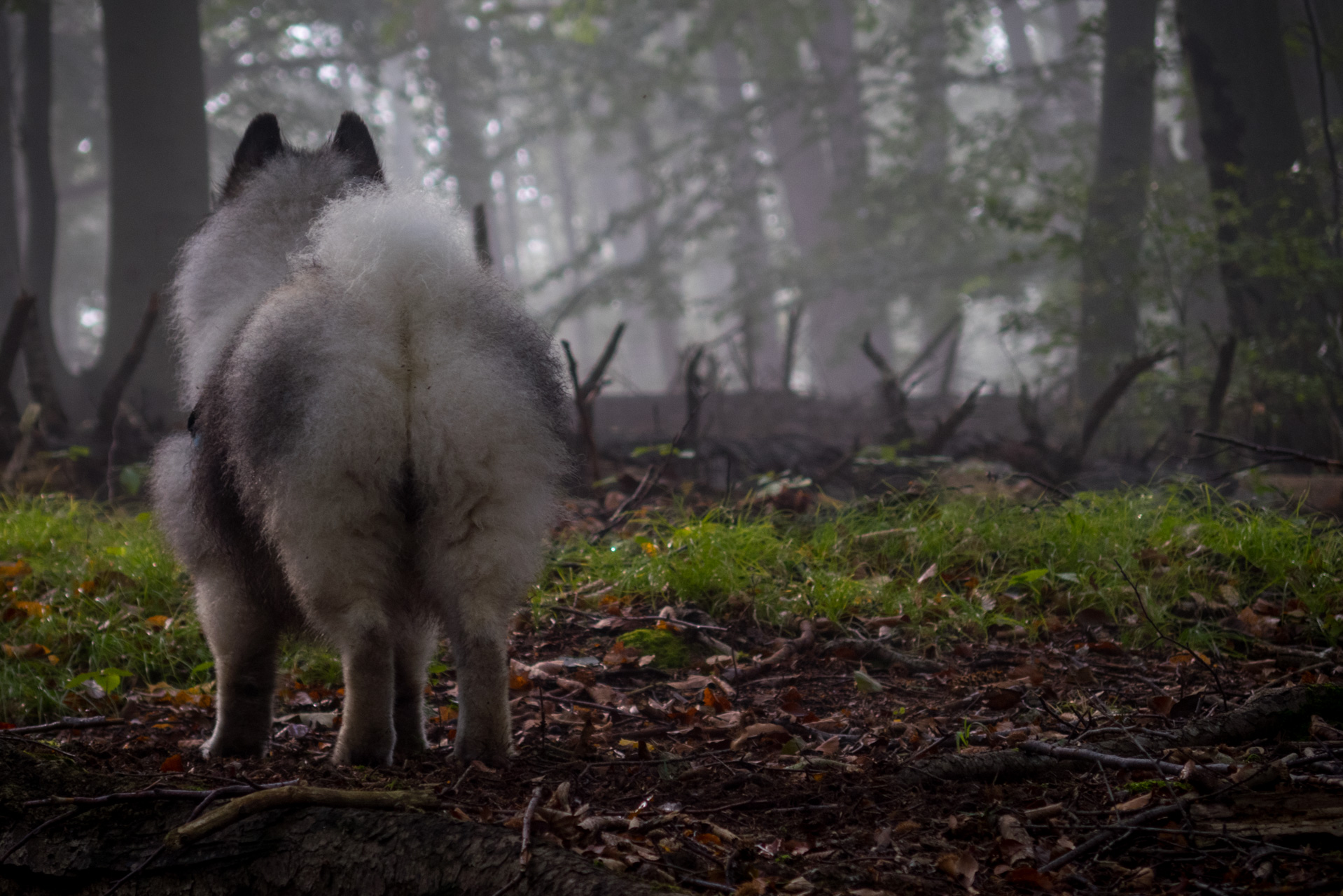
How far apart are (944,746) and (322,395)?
85.6 inches

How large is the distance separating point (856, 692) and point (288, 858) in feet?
7.78

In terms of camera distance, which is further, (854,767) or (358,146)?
(358,146)

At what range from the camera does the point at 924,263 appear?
1783 cm

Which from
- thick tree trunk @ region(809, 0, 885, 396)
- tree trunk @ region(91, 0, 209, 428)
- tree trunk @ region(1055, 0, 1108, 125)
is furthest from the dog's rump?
thick tree trunk @ region(809, 0, 885, 396)

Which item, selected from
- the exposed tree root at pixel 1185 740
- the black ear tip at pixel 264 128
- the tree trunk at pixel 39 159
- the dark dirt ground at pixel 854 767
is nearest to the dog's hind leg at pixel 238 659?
the dark dirt ground at pixel 854 767

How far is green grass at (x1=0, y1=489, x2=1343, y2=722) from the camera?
4.20 m

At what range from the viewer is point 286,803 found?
2035 millimetres

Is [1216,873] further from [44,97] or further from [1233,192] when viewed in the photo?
[44,97]

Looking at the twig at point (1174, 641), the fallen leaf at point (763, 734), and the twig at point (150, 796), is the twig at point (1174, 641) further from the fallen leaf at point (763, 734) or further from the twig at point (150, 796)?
the twig at point (150, 796)

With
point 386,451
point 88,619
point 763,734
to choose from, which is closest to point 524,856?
point 386,451

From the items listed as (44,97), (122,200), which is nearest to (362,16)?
(44,97)

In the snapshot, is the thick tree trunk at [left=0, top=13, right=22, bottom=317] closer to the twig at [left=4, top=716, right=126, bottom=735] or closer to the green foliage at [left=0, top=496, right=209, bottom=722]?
the green foliage at [left=0, top=496, right=209, bottom=722]

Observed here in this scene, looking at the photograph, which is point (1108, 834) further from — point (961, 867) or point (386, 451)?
point (386, 451)

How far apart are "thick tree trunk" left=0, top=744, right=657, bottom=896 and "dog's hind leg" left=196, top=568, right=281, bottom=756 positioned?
3.64ft
